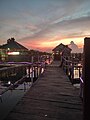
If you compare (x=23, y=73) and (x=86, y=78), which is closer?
(x=86, y=78)

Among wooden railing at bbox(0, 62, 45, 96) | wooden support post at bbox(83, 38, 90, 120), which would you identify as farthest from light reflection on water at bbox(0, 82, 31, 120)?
wooden support post at bbox(83, 38, 90, 120)

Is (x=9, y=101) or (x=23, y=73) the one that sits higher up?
(x=23, y=73)

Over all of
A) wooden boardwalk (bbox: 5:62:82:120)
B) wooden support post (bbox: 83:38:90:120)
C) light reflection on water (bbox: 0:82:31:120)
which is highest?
wooden support post (bbox: 83:38:90:120)

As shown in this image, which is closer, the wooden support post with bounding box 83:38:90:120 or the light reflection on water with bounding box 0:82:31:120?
the wooden support post with bounding box 83:38:90:120

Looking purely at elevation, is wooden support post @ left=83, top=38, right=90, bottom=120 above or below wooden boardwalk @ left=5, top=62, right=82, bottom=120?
above

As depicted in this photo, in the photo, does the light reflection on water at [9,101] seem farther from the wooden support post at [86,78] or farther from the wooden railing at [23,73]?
the wooden support post at [86,78]

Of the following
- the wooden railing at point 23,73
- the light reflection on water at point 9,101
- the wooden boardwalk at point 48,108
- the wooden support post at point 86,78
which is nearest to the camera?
the wooden support post at point 86,78

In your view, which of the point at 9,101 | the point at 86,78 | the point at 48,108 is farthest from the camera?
the point at 9,101

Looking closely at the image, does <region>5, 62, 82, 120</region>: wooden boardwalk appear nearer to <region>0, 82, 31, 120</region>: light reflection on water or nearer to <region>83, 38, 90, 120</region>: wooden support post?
<region>83, 38, 90, 120</region>: wooden support post

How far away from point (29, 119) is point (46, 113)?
0.71 metres

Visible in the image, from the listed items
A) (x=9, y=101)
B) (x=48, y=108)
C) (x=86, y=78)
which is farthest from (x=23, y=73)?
(x=86, y=78)

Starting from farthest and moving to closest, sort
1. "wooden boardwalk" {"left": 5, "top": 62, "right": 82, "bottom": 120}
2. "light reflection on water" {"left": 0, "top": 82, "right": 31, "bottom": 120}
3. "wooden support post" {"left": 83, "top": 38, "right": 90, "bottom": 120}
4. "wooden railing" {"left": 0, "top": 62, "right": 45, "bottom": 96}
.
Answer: "light reflection on water" {"left": 0, "top": 82, "right": 31, "bottom": 120} < "wooden railing" {"left": 0, "top": 62, "right": 45, "bottom": 96} < "wooden boardwalk" {"left": 5, "top": 62, "right": 82, "bottom": 120} < "wooden support post" {"left": 83, "top": 38, "right": 90, "bottom": 120}

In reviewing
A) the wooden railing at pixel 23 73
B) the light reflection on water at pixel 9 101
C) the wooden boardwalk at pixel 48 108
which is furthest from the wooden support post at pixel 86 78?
the light reflection on water at pixel 9 101

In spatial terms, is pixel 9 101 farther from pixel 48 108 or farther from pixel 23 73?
pixel 48 108
